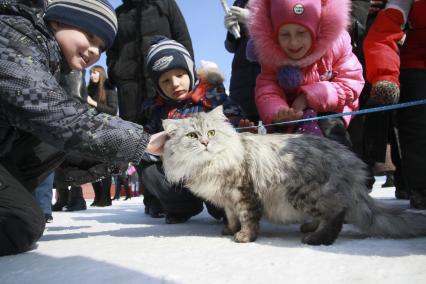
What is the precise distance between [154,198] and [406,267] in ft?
7.50

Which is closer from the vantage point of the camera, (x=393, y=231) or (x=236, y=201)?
(x=393, y=231)

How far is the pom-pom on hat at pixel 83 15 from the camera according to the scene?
5.54 ft

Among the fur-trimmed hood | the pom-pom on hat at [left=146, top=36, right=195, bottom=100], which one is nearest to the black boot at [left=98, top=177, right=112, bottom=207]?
the pom-pom on hat at [left=146, top=36, right=195, bottom=100]

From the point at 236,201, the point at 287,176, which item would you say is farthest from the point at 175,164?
the point at 287,176

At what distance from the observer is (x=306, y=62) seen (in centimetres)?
232

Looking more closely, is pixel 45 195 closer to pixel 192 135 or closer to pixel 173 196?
pixel 173 196

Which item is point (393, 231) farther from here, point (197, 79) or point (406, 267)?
point (197, 79)

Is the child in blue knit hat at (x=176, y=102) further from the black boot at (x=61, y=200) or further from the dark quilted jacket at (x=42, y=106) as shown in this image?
the black boot at (x=61, y=200)

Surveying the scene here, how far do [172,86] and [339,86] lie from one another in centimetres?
114

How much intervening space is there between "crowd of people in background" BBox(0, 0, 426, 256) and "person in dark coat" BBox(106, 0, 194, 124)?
0.4 inches

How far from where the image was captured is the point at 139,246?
1.67m

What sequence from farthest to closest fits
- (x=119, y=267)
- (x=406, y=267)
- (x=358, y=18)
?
(x=358, y=18)
(x=119, y=267)
(x=406, y=267)

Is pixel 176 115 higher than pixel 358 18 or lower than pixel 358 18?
lower

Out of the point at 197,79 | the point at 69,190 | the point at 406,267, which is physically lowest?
the point at 69,190
